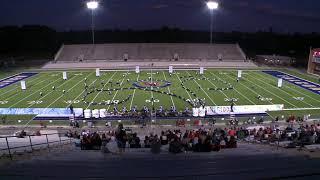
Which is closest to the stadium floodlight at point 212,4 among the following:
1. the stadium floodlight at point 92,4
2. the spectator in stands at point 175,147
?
the stadium floodlight at point 92,4

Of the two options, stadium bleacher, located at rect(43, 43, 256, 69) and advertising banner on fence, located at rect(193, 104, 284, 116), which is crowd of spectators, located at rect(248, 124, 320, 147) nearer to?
advertising banner on fence, located at rect(193, 104, 284, 116)

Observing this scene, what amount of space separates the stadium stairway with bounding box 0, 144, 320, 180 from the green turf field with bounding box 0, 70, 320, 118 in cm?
1563

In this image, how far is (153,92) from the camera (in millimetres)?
30000

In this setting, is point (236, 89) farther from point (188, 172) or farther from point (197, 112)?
point (188, 172)

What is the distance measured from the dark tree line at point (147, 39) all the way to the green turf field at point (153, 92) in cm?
3019

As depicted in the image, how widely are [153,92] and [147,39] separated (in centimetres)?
4753

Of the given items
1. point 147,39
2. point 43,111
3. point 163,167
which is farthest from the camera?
A: point 147,39

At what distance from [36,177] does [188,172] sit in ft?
10.7

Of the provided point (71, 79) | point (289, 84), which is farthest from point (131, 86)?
point (289, 84)

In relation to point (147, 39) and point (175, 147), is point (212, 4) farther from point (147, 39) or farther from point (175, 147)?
point (175, 147)

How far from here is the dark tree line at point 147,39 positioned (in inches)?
2721

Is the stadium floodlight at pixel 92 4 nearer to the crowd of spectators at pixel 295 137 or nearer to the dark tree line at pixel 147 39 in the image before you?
the dark tree line at pixel 147 39

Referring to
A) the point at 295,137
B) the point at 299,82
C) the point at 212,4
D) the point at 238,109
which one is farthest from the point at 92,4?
the point at 295,137

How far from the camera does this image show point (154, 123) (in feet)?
69.6
